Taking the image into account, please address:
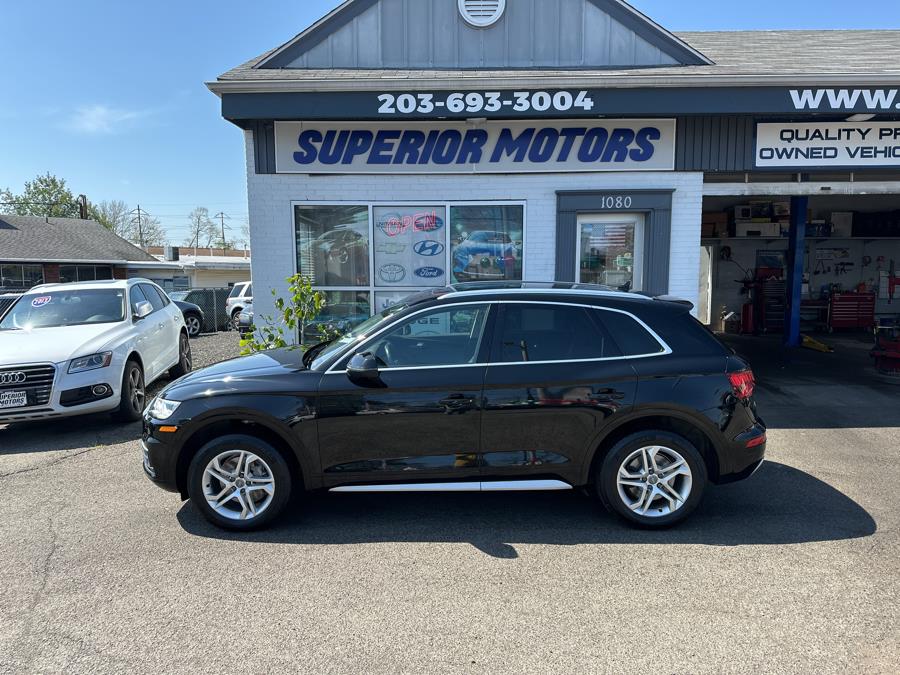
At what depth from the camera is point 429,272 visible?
839 cm

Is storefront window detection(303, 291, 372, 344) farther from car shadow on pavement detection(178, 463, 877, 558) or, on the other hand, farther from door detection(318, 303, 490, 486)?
door detection(318, 303, 490, 486)

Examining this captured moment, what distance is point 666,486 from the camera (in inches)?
156

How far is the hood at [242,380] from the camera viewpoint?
3.92 m

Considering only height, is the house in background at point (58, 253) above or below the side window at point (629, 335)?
above

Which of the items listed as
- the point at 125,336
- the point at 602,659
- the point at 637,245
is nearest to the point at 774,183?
the point at 637,245

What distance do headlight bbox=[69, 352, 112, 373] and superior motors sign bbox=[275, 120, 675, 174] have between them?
340 cm

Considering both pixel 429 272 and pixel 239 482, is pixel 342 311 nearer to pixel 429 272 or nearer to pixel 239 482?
pixel 429 272

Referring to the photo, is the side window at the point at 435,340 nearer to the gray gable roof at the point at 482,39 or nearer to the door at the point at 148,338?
the door at the point at 148,338

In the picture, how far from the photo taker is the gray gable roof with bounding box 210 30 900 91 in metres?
7.18

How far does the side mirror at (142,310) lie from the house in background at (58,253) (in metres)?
23.7

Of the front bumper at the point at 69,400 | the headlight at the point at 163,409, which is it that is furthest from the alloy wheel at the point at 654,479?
the front bumper at the point at 69,400

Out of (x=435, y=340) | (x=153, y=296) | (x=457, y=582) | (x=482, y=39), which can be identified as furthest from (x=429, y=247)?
(x=457, y=582)

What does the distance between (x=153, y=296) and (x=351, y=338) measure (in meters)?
6.20

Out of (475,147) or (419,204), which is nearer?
(475,147)
